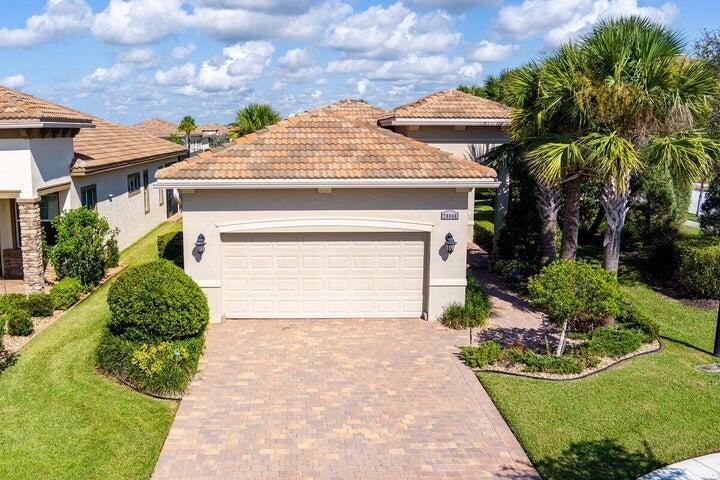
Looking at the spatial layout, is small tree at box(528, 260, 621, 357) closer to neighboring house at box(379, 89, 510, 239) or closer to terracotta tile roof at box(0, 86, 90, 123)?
neighboring house at box(379, 89, 510, 239)

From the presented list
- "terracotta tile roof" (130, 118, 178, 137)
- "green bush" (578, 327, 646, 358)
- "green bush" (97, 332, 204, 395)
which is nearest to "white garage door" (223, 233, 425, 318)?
"green bush" (97, 332, 204, 395)

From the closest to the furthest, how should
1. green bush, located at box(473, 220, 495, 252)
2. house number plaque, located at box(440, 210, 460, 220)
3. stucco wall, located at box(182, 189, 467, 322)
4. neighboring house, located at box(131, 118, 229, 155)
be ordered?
stucco wall, located at box(182, 189, 467, 322)
house number plaque, located at box(440, 210, 460, 220)
green bush, located at box(473, 220, 495, 252)
neighboring house, located at box(131, 118, 229, 155)

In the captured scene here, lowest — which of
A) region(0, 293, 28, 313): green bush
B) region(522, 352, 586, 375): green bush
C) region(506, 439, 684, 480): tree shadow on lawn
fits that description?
region(506, 439, 684, 480): tree shadow on lawn

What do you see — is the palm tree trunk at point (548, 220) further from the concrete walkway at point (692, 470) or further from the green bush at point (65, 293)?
the green bush at point (65, 293)

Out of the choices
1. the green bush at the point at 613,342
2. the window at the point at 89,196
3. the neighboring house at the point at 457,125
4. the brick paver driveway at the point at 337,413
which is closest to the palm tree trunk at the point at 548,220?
the green bush at the point at 613,342

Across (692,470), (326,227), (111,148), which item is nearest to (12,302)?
(326,227)

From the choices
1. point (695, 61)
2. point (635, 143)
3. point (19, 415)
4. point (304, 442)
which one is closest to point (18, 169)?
point (19, 415)

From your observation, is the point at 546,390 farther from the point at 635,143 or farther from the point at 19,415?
the point at 19,415

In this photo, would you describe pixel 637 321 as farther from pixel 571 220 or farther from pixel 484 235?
pixel 484 235
